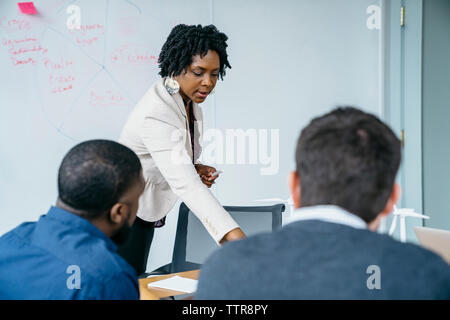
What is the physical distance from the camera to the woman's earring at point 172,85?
5.56 feet

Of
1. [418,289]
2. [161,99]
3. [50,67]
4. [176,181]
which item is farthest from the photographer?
[50,67]

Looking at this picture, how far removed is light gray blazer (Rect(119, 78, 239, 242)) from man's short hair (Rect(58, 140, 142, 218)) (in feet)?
1.42

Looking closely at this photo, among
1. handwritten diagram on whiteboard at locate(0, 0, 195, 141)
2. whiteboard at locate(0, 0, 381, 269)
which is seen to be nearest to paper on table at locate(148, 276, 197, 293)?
whiteboard at locate(0, 0, 381, 269)

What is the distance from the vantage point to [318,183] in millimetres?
650

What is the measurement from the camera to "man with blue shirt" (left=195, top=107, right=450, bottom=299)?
56cm

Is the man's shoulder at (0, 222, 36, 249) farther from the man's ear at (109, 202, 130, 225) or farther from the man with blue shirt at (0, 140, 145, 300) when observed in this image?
the man's ear at (109, 202, 130, 225)

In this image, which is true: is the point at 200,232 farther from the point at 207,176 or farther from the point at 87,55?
the point at 87,55

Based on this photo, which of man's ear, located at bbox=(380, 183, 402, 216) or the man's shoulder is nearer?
man's ear, located at bbox=(380, 183, 402, 216)

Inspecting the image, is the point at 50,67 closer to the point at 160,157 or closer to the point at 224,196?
the point at 224,196

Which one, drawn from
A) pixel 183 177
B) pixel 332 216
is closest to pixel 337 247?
pixel 332 216

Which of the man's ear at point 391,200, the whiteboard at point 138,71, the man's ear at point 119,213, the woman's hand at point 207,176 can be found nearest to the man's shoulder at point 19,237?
the man's ear at point 119,213

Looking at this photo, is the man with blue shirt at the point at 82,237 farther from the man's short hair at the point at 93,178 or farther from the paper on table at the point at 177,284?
the paper on table at the point at 177,284
